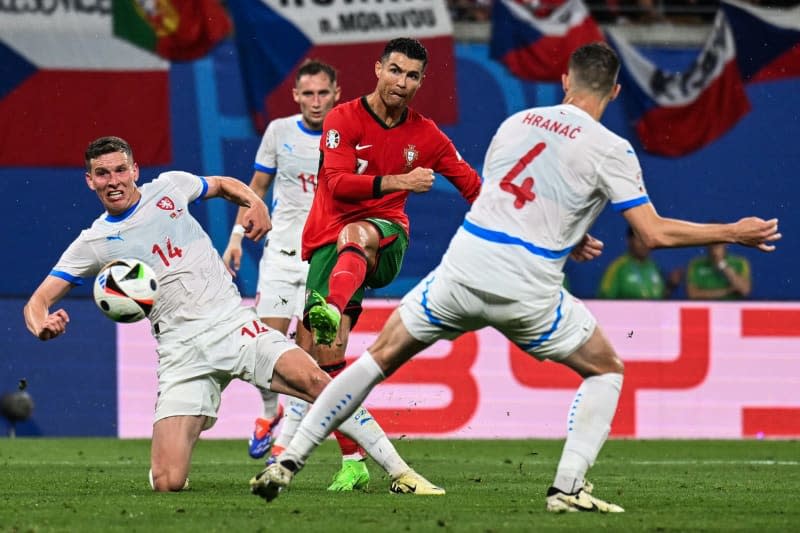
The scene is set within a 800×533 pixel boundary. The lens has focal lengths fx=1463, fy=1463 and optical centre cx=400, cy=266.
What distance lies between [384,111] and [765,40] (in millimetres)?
8425

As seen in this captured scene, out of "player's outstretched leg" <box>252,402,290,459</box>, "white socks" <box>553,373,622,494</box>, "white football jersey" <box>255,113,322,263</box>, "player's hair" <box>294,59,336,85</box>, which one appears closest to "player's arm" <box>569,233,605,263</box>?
"white socks" <box>553,373,622,494</box>

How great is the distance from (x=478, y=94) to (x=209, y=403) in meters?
7.55

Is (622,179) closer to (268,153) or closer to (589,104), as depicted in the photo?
(589,104)

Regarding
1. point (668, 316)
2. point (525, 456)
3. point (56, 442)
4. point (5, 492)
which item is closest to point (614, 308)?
point (668, 316)

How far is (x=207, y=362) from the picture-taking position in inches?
312

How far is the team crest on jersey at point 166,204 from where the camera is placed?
7898 mm

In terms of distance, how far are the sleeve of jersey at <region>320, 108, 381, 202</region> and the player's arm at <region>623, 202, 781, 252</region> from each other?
1987 millimetres

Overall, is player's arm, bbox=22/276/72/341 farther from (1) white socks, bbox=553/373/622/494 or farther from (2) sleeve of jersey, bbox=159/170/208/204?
(1) white socks, bbox=553/373/622/494

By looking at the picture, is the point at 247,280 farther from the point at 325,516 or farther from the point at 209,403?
the point at 325,516

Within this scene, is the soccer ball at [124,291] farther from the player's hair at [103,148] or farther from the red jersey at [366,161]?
the red jersey at [366,161]

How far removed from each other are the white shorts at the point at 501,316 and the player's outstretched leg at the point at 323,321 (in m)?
0.68

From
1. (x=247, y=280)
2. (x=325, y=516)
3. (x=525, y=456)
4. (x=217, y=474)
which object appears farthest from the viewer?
(x=247, y=280)

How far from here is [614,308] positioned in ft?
43.9

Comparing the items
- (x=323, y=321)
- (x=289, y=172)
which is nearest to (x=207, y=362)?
(x=323, y=321)
